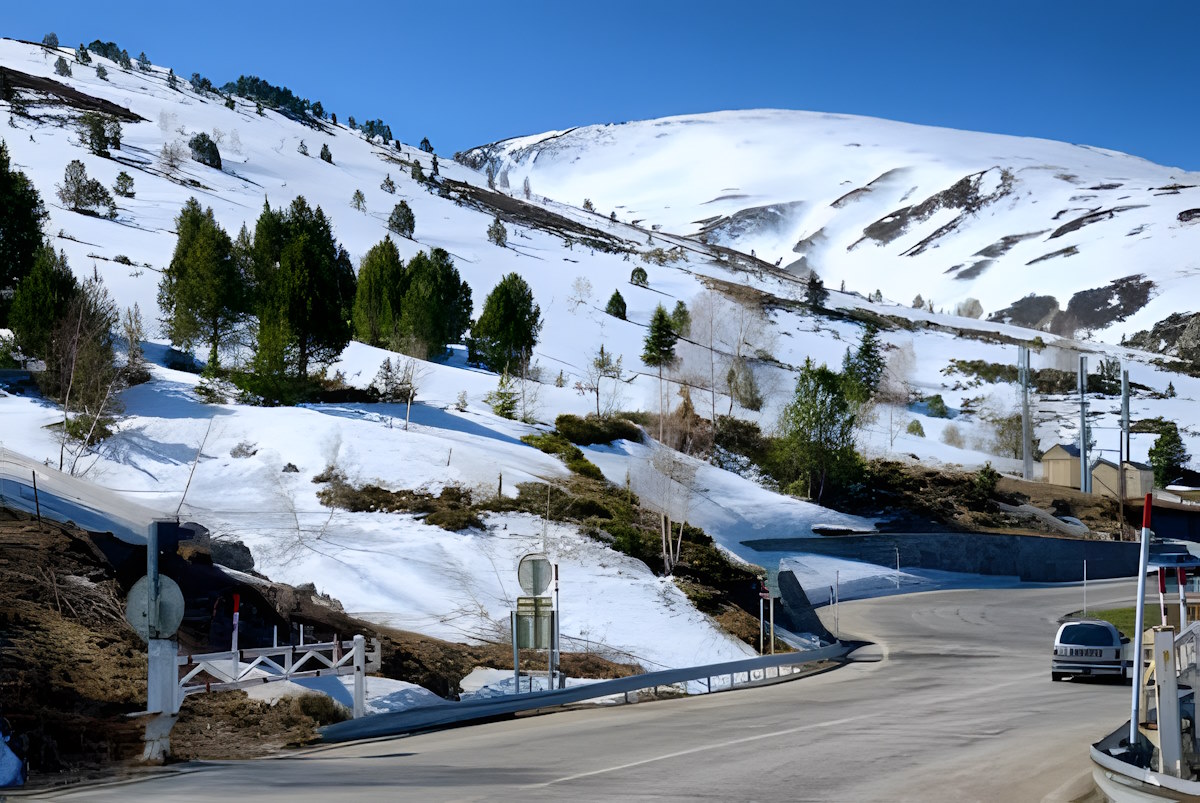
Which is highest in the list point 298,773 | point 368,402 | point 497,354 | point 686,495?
point 497,354

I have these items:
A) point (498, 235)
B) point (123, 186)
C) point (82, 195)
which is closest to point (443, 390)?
point (82, 195)

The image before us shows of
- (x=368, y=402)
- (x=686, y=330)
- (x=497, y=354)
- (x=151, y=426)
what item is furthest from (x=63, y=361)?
(x=686, y=330)

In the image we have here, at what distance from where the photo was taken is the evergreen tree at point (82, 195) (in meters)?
80.5

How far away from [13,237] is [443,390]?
18368mm

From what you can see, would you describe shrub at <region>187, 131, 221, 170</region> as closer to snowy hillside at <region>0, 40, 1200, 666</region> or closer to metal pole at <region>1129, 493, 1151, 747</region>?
snowy hillside at <region>0, 40, 1200, 666</region>

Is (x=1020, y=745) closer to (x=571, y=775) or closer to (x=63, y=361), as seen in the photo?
(x=571, y=775)

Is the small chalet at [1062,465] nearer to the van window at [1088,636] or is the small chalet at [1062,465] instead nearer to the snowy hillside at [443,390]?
the snowy hillside at [443,390]

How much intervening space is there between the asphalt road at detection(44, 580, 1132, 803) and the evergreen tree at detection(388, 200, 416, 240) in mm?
90389

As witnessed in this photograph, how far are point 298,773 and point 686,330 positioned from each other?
78969 millimetres

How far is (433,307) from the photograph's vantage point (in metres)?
63.0

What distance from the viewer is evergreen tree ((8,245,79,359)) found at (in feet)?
134

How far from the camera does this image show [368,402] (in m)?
46.7

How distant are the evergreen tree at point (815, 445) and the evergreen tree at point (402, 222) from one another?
57905 mm

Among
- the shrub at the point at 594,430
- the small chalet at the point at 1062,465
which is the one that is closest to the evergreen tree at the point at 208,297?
the shrub at the point at 594,430
